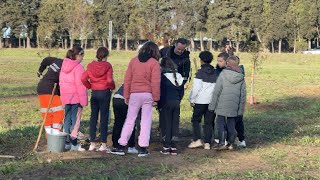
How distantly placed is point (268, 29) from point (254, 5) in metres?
4.35

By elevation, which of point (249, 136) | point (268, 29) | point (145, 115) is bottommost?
point (249, 136)

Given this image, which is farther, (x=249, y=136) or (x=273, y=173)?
(x=249, y=136)

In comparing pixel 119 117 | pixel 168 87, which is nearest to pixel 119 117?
pixel 119 117

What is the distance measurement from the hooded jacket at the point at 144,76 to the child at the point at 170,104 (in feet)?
1.44

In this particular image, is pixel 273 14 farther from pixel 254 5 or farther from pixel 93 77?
pixel 93 77

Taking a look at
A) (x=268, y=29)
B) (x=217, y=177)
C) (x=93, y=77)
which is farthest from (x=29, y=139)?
(x=268, y=29)

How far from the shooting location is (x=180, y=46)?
9.09 metres

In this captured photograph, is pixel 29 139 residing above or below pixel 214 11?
below

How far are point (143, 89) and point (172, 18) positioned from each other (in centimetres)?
6743

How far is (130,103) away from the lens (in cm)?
797

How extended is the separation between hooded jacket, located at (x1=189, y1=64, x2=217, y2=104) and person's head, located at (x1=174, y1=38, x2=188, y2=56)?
1.57 feet

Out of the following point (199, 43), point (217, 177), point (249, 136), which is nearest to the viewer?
point (217, 177)

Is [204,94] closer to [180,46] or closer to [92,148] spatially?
[180,46]

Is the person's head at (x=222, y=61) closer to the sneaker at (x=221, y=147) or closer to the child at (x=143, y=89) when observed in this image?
the sneaker at (x=221, y=147)
